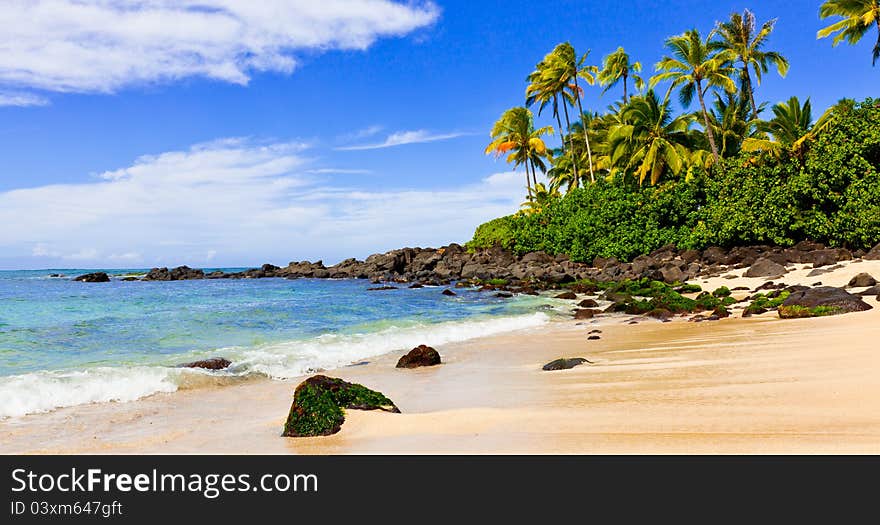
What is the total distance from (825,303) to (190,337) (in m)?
14.0

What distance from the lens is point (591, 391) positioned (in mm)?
6039

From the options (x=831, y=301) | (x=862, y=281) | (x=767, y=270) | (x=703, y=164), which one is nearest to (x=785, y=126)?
(x=703, y=164)

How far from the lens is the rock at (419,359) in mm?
9486

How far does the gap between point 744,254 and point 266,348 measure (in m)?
23.4

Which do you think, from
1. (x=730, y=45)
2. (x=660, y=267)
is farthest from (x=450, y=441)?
(x=730, y=45)

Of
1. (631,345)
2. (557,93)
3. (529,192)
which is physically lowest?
(631,345)

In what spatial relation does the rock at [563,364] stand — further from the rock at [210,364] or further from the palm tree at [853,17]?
the palm tree at [853,17]

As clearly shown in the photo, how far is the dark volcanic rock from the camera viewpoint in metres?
10.5

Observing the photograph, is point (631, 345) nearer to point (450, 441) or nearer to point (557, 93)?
point (450, 441)

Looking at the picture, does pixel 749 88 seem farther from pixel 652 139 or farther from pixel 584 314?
pixel 584 314

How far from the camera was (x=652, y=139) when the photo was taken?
34.3 m

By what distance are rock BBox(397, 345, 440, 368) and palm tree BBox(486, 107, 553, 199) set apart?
130ft

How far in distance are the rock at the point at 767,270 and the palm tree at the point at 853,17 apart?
15.1 m
